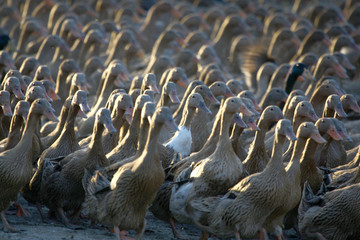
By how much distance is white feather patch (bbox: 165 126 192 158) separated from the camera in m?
11.2

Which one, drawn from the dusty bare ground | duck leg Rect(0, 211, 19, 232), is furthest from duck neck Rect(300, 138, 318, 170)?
duck leg Rect(0, 211, 19, 232)

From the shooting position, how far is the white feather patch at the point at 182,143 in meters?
11.2

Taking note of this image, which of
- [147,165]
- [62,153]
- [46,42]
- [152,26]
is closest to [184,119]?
[62,153]

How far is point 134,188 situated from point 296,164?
6.87 feet

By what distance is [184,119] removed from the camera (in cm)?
1157

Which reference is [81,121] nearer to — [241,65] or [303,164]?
[303,164]

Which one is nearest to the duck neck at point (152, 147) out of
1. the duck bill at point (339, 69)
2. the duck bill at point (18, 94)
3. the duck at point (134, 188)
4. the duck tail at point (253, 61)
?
the duck at point (134, 188)

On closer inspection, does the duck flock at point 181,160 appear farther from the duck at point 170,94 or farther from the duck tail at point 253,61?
the duck tail at point 253,61

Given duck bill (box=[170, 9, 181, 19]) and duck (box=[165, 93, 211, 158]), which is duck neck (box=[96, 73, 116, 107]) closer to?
duck (box=[165, 93, 211, 158])

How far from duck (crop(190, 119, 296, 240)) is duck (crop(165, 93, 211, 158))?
7.60 feet

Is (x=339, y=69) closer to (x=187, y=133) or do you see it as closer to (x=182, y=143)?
(x=187, y=133)

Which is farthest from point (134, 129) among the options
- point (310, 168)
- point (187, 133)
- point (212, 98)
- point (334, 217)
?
point (334, 217)

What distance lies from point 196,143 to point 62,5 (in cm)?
1267

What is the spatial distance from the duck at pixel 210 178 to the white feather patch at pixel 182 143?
1.71 metres
